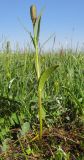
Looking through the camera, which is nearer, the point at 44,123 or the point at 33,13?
the point at 33,13

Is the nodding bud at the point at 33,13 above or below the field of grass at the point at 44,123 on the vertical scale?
above

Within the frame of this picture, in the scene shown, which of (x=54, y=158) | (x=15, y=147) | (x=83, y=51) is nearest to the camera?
(x=54, y=158)

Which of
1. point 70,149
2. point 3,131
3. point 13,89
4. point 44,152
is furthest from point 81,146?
point 13,89

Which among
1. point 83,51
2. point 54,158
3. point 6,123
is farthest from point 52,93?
point 83,51

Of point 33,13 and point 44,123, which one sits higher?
point 33,13

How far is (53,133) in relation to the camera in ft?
7.09

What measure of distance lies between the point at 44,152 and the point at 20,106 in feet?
1.16

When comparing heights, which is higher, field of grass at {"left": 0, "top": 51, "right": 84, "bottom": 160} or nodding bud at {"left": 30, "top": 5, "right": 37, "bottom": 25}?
nodding bud at {"left": 30, "top": 5, "right": 37, "bottom": 25}

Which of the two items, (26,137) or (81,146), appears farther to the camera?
(26,137)

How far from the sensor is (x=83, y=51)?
4.70m

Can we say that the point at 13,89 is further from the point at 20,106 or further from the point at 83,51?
Answer: the point at 83,51

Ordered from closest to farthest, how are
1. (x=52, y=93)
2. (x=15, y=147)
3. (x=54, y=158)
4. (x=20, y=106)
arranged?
(x=54, y=158), (x=15, y=147), (x=20, y=106), (x=52, y=93)

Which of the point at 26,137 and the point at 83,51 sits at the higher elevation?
the point at 83,51

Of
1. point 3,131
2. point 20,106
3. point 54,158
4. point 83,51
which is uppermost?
point 83,51
